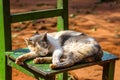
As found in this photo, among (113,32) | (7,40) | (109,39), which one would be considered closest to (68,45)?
(7,40)

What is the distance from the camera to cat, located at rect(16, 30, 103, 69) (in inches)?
108

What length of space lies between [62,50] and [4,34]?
0.64 m

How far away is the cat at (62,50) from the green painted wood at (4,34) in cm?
37

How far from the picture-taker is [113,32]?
20.1 feet

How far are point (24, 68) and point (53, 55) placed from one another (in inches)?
11.9

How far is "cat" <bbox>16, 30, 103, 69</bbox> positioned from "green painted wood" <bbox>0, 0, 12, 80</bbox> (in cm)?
37

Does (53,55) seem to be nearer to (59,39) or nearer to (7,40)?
(59,39)

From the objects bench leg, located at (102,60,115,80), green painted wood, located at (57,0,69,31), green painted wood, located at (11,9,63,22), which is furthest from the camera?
green painted wood, located at (57,0,69,31)

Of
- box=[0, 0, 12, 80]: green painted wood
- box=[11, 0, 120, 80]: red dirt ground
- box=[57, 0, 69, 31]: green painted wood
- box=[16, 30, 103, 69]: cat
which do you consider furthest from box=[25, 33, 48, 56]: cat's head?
box=[11, 0, 120, 80]: red dirt ground

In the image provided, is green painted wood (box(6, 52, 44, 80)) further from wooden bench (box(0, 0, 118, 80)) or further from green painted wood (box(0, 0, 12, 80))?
green painted wood (box(0, 0, 12, 80))

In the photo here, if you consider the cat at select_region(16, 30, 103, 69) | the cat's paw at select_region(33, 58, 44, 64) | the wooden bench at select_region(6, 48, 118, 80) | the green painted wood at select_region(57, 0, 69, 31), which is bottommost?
the wooden bench at select_region(6, 48, 118, 80)

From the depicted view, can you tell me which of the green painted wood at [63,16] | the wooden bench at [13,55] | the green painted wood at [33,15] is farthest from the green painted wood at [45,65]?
the green painted wood at [63,16]

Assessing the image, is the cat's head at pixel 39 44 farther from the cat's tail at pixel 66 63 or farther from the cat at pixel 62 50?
the cat's tail at pixel 66 63

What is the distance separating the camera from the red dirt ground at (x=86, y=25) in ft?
14.8
